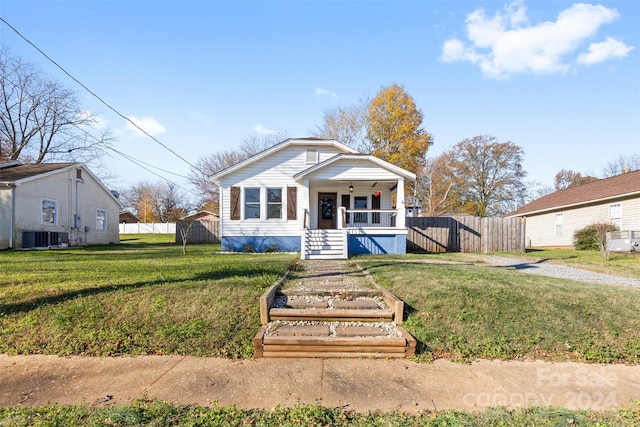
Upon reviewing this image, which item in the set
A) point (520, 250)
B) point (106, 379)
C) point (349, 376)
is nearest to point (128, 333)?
point (106, 379)

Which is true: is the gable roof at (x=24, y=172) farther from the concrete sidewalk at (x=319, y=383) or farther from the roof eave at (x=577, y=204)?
the roof eave at (x=577, y=204)

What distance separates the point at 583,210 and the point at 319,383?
23.2 metres

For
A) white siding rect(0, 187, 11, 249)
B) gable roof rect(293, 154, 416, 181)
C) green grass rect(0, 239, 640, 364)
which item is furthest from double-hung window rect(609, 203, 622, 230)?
white siding rect(0, 187, 11, 249)

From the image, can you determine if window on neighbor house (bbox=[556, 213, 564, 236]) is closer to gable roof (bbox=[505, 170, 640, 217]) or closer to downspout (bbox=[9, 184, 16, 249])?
gable roof (bbox=[505, 170, 640, 217])

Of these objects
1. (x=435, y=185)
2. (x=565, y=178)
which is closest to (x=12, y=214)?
(x=435, y=185)

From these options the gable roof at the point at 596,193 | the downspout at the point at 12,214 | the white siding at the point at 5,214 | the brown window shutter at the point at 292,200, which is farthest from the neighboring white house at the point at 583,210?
the white siding at the point at 5,214

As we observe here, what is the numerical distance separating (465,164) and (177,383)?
39692mm

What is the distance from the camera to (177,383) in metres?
3.22

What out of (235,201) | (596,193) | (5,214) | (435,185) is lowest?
(5,214)

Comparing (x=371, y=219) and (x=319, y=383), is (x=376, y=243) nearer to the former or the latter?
(x=371, y=219)

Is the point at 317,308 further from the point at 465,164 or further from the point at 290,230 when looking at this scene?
the point at 465,164

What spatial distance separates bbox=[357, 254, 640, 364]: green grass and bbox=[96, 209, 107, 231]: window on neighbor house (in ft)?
66.6

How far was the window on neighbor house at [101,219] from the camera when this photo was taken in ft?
65.3

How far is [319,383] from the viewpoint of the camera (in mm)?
3250
